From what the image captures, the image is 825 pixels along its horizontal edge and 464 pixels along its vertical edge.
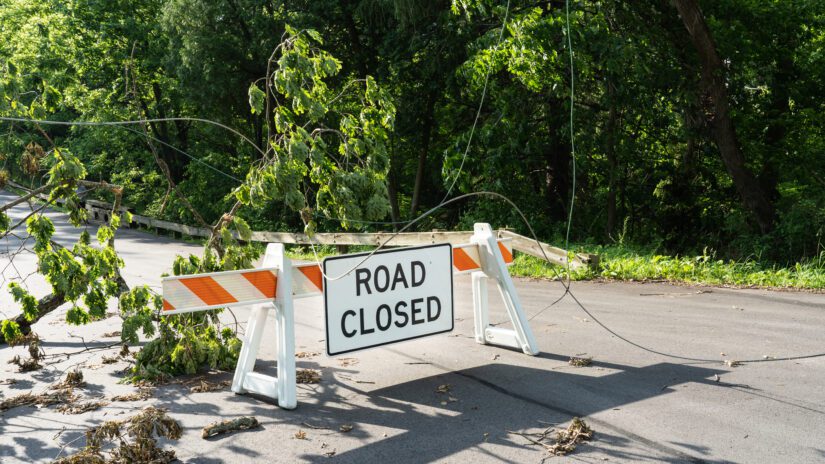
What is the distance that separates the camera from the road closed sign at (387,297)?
614cm

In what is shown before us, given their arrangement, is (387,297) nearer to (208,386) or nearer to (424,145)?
(208,386)

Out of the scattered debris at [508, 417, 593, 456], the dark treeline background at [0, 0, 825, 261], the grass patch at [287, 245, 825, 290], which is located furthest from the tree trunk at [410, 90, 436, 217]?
the scattered debris at [508, 417, 593, 456]

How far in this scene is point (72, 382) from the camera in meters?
6.84

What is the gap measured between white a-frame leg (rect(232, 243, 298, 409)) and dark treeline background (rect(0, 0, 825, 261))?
14.2 feet

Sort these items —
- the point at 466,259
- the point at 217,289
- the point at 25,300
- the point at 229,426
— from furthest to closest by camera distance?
the point at 466,259 → the point at 25,300 → the point at 217,289 → the point at 229,426

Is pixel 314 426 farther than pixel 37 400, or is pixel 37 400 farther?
pixel 37 400

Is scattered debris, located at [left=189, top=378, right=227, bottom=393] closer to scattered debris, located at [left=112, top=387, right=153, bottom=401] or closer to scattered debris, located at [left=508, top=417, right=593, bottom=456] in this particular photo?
scattered debris, located at [left=112, top=387, right=153, bottom=401]

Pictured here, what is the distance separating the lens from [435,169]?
25.7 m

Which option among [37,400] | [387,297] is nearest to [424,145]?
[387,297]

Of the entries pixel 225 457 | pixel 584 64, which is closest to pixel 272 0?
pixel 584 64

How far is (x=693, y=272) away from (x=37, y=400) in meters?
9.43

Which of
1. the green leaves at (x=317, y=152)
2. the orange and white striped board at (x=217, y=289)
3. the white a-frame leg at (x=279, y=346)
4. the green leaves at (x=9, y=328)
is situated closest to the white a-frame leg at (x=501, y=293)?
the green leaves at (x=317, y=152)

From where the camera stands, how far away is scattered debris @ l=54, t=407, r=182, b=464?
4785mm

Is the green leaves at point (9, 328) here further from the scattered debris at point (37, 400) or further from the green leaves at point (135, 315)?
the green leaves at point (135, 315)
